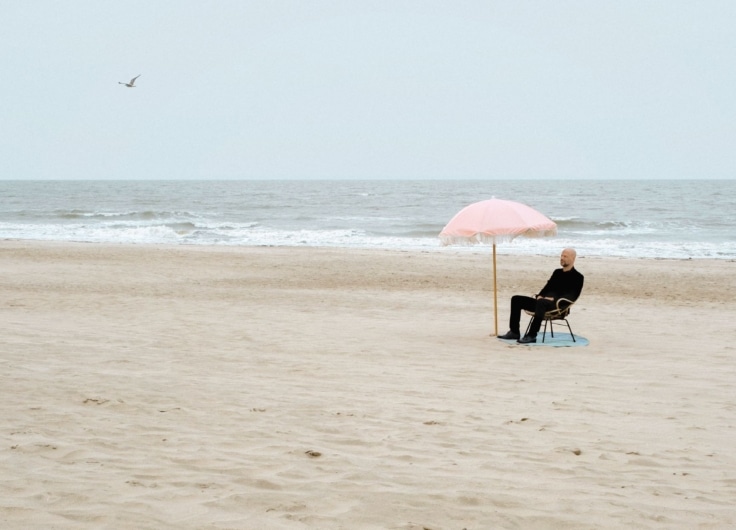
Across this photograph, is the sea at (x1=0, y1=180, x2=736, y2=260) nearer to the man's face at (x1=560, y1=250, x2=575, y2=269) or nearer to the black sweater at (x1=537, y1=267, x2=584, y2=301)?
the black sweater at (x1=537, y1=267, x2=584, y2=301)

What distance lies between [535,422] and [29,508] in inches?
124

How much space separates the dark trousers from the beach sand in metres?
0.38

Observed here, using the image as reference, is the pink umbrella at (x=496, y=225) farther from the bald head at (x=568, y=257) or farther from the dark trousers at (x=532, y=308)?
the dark trousers at (x=532, y=308)

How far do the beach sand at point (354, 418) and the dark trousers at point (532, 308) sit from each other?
384 mm

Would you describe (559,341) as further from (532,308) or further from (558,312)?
(532,308)

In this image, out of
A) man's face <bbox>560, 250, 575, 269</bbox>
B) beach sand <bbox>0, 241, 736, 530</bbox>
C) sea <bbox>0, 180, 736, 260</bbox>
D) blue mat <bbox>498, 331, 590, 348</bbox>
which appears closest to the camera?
beach sand <bbox>0, 241, 736, 530</bbox>

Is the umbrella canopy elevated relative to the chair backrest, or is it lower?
elevated

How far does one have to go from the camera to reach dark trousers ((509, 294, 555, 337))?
28.0 feet

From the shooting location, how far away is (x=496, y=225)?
8586mm

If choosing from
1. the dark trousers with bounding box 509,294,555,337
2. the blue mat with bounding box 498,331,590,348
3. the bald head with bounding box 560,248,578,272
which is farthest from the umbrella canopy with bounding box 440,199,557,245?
the blue mat with bounding box 498,331,590,348

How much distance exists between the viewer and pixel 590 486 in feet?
12.7

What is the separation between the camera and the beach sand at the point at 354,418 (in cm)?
348

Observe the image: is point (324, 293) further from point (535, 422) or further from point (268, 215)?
point (268, 215)

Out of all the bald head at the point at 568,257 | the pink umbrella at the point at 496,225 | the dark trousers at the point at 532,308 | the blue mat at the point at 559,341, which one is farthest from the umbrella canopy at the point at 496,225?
the blue mat at the point at 559,341
